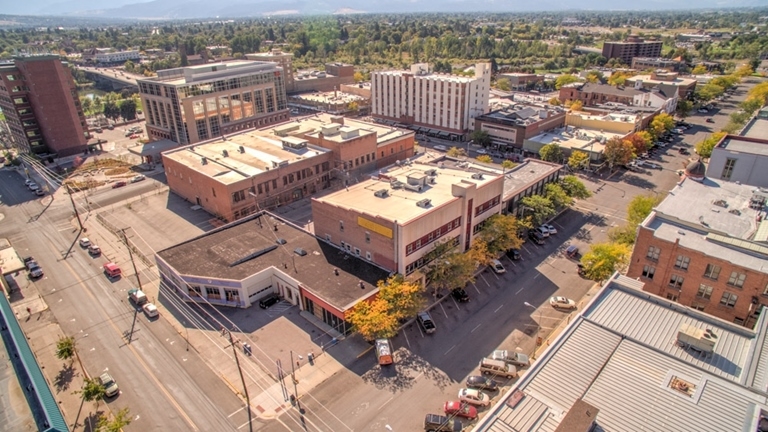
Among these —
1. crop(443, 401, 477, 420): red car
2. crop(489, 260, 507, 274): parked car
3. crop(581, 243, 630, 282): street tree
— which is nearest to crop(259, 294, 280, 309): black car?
crop(443, 401, 477, 420): red car

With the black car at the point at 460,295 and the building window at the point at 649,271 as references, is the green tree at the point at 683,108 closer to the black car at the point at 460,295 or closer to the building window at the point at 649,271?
the building window at the point at 649,271

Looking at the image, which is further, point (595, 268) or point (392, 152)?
point (392, 152)


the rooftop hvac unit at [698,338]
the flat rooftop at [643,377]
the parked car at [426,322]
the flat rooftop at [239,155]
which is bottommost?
the parked car at [426,322]

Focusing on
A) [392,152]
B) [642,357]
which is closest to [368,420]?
[642,357]

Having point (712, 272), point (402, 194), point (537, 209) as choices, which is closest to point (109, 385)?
point (402, 194)

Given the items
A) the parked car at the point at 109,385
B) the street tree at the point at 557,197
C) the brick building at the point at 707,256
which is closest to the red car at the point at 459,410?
the brick building at the point at 707,256

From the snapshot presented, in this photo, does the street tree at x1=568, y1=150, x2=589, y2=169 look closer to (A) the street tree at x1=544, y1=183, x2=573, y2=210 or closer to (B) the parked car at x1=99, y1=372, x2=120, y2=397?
(A) the street tree at x1=544, y1=183, x2=573, y2=210

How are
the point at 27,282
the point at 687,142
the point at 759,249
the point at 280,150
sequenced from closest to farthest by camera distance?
1. the point at 759,249
2. the point at 27,282
3. the point at 280,150
4. the point at 687,142

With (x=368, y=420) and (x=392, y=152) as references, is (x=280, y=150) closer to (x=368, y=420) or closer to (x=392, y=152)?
(x=392, y=152)
